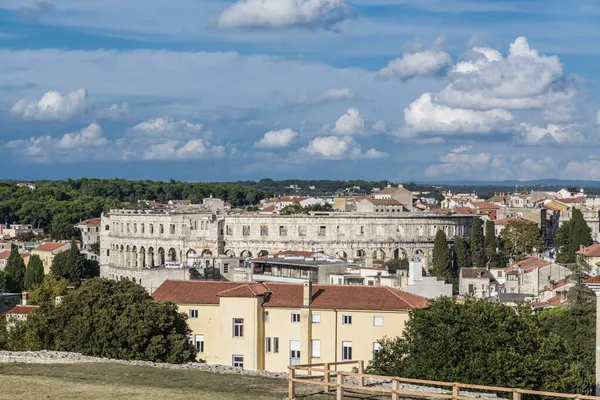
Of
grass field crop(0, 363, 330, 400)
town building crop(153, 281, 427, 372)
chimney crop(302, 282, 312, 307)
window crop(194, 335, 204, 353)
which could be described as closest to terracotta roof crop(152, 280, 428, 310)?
town building crop(153, 281, 427, 372)

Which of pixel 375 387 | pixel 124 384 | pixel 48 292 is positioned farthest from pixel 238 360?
pixel 48 292

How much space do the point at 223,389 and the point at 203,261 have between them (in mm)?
55856

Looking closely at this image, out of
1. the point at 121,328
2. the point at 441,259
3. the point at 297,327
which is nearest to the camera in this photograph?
the point at 121,328

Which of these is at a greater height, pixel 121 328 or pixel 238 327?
pixel 121 328

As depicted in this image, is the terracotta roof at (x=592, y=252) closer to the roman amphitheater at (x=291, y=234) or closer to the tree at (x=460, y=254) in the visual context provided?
the tree at (x=460, y=254)

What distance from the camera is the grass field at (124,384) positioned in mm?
22812

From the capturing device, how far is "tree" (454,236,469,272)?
102 m

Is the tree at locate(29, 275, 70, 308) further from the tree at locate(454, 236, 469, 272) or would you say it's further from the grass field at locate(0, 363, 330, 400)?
the grass field at locate(0, 363, 330, 400)

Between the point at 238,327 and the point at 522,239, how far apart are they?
75.0 metres

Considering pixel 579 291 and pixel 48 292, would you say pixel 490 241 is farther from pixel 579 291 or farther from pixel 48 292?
pixel 579 291

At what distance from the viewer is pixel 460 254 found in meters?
104

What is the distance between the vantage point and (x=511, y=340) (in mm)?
32281

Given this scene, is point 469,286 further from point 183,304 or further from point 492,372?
point 492,372

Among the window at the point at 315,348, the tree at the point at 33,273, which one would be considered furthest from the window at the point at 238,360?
the tree at the point at 33,273
